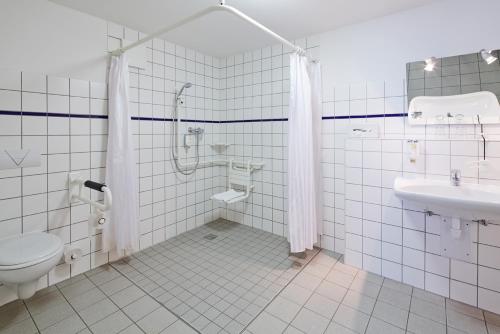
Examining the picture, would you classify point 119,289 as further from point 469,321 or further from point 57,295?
point 469,321

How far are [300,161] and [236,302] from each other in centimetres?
121

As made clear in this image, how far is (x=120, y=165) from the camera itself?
2084mm

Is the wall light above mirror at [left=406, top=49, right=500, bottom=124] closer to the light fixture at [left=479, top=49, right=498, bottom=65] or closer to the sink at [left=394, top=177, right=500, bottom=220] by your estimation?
the light fixture at [left=479, top=49, right=498, bottom=65]

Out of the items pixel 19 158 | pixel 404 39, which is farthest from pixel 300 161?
pixel 19 158

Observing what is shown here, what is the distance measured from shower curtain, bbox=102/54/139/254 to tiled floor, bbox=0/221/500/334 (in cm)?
34

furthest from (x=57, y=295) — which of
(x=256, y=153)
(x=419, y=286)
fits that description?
(x=419, y=286)

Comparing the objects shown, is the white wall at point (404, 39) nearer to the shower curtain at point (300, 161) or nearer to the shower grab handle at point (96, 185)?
the shower curtain at point (300, 161)

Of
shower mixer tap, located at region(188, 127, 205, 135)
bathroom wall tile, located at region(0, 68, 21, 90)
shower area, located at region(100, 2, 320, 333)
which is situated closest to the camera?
bathroom wall tile, located at region(0, 68, 21, 90)

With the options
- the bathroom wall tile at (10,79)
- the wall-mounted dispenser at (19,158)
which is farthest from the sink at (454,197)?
the bathroom wall tile at (10,79)

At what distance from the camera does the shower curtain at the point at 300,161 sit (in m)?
2.10

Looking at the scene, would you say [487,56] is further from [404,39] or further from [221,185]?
[221,185]

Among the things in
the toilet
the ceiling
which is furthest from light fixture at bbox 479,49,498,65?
the toilet

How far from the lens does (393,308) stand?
1.67 meters

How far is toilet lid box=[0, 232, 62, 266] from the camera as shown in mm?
1422
